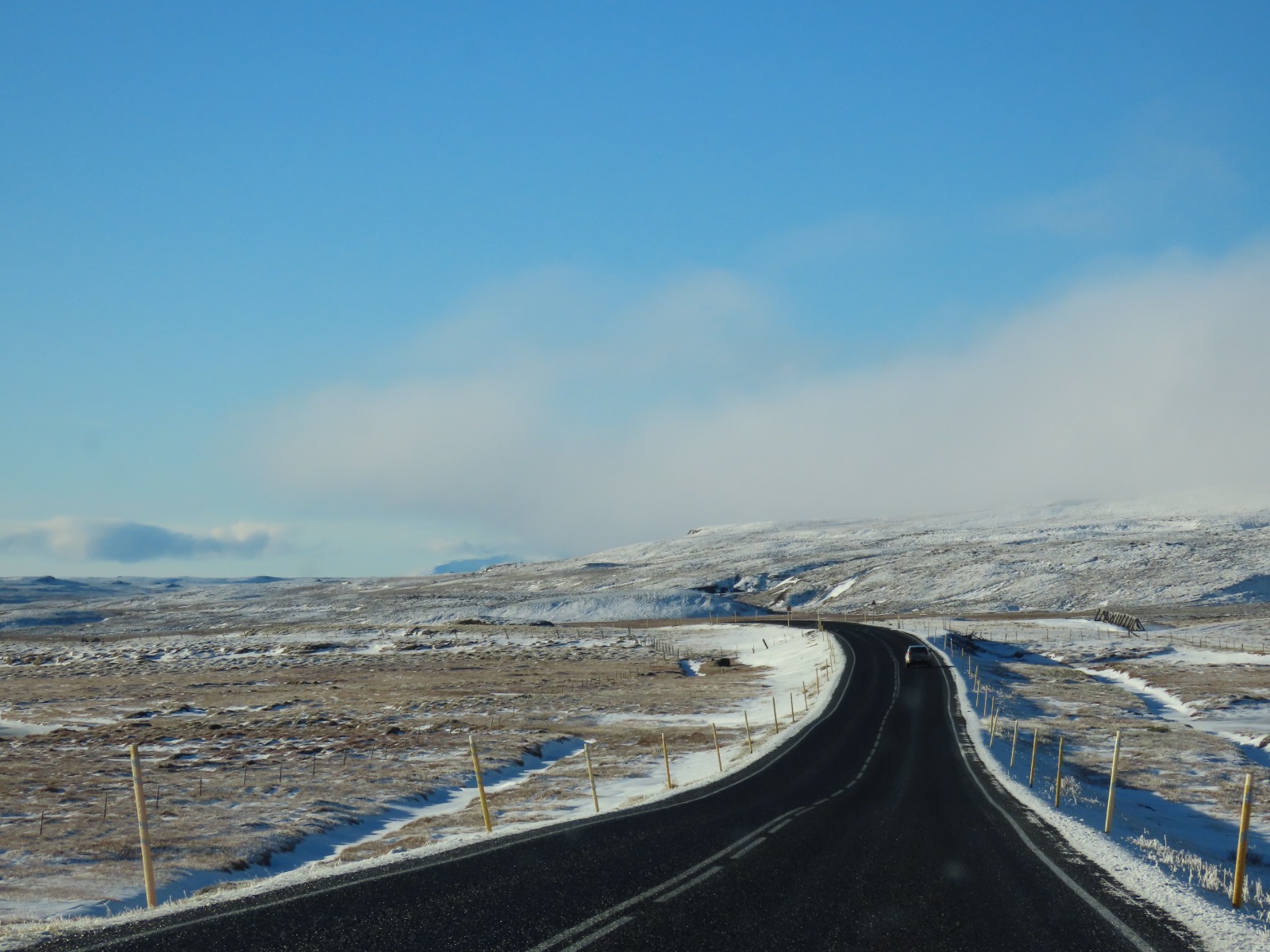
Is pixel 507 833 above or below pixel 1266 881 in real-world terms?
above

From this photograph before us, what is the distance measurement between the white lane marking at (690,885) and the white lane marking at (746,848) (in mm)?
839

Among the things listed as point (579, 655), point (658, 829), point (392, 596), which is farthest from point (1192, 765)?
point (392, 596)

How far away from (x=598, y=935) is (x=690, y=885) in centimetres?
241

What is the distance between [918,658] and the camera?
178 feet

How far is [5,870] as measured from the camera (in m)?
15.3

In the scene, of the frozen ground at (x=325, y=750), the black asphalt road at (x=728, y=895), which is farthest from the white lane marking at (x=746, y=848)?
the frozen ground at (x=325, y=750)

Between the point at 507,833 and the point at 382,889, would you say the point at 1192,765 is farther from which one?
the point at 382,889

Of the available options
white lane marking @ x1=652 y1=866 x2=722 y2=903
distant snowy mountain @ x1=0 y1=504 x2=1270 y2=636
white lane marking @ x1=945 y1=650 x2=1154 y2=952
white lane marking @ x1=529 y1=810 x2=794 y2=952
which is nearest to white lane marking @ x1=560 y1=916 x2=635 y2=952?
white lane marking @ x1=529 y1=810 x2=794 y2=952

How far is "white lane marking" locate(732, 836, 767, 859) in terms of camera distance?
40.5ft

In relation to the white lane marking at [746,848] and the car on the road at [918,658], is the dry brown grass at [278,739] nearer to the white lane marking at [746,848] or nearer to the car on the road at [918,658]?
the white lane marking at [746,848]

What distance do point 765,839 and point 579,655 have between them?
5970 centimetres

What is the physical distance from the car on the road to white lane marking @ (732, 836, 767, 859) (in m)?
43.2

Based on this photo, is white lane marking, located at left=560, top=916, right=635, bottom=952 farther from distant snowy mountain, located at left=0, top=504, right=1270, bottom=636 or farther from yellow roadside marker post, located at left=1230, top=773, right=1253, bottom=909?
distant snowy mountain, located at left=0, top=504, right=1270, bottom=636

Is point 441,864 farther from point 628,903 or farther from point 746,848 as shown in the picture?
point 746,848
